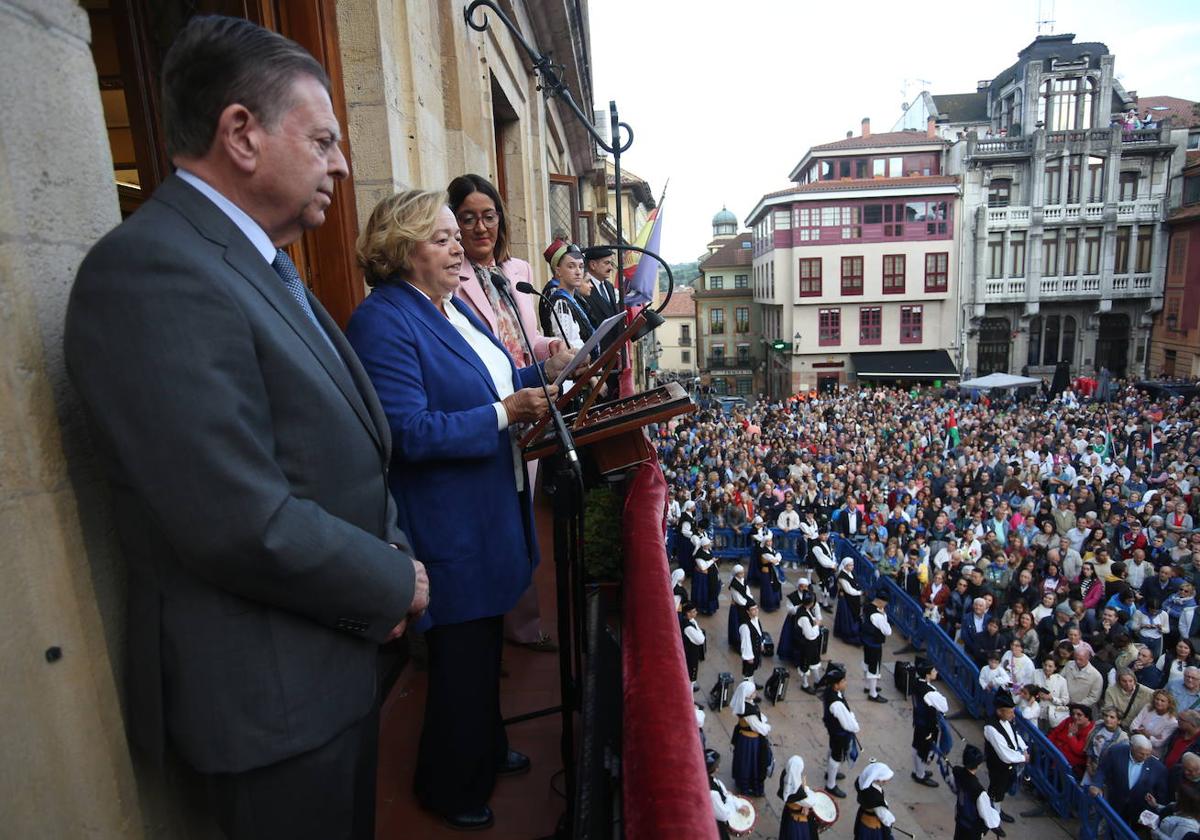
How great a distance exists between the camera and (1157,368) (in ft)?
111

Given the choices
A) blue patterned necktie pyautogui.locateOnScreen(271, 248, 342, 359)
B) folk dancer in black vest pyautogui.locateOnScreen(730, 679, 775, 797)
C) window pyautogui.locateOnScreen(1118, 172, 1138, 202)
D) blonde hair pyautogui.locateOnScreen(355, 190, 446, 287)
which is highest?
window pyautogui.locateOnScreen(1118, 172, 1138, 202)

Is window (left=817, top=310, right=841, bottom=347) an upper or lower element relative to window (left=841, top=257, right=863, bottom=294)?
lower

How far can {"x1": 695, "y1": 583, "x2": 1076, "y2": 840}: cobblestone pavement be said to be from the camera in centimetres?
822

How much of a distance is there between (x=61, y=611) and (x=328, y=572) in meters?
0.45

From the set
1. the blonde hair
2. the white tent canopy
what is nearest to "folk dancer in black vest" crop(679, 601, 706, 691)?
the blonde hair

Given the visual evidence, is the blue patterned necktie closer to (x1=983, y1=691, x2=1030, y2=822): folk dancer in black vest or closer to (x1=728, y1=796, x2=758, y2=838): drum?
(x1=728, y1=796, x2=758, y2=838): drum

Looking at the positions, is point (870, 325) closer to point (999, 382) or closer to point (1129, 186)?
point (999, 382)

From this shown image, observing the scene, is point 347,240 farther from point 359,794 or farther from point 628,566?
point 359,794

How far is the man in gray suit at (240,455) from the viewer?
1117mm

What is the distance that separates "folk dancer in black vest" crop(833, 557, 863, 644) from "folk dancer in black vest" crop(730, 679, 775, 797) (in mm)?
4005

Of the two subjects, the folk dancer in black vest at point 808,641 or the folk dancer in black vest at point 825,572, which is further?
the folk dancer in black vest at point 825,572

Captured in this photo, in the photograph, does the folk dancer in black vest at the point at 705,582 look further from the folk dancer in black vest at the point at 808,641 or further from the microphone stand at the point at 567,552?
the microphone stand at the point at 567,552


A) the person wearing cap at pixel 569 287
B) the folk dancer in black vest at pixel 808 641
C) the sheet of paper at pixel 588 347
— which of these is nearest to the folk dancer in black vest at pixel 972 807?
the folk dancer in black vest at pixel 808 641

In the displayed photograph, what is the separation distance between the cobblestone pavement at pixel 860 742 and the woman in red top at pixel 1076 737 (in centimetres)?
67
